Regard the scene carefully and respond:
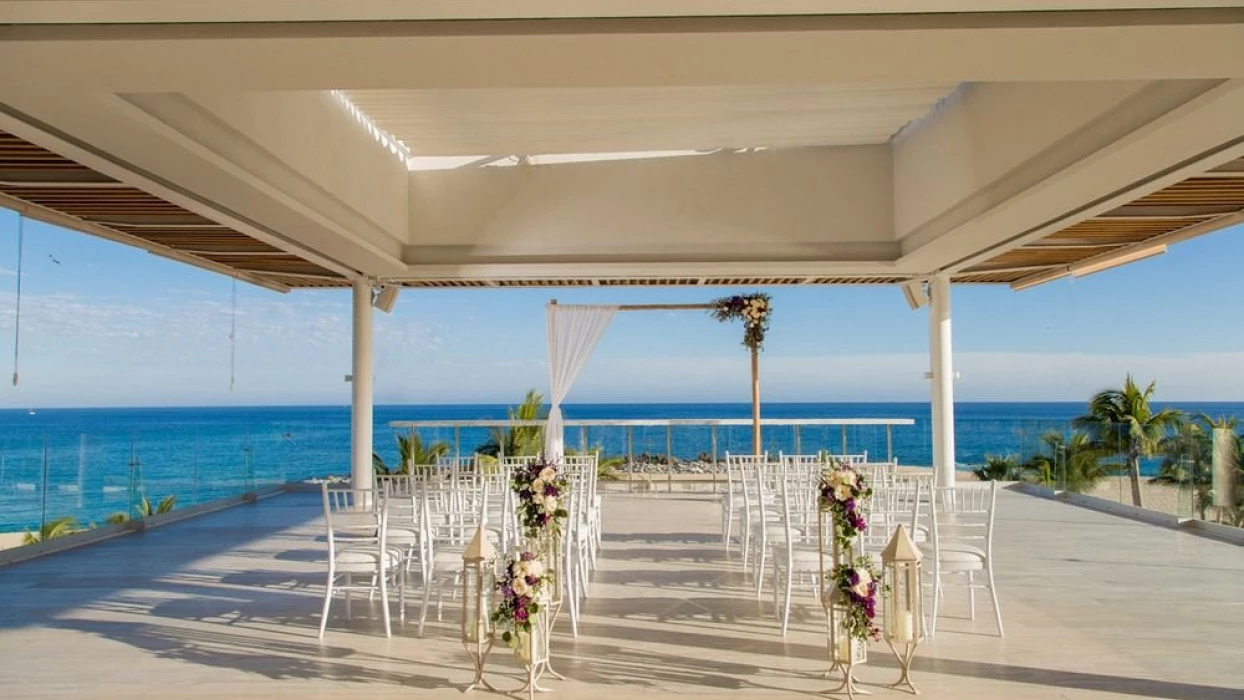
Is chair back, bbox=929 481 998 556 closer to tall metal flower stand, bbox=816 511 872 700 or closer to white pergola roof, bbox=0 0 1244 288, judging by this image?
tall metal flower stand, bbox=816 511 872 700

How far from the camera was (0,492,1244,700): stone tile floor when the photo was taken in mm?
4387

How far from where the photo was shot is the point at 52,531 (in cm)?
861

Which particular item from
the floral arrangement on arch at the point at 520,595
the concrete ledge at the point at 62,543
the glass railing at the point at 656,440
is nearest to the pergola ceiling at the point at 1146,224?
the glass railing at the point at 656,440

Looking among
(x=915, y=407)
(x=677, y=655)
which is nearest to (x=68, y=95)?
(x=677, y=655)

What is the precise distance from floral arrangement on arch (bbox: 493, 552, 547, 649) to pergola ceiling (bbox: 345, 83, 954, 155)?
4338mm

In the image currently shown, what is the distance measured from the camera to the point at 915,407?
41438 mm

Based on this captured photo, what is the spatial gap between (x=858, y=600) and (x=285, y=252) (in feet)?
21.5

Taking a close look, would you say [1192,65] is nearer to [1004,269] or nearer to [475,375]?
[1004,269]

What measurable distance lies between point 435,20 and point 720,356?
120 feet

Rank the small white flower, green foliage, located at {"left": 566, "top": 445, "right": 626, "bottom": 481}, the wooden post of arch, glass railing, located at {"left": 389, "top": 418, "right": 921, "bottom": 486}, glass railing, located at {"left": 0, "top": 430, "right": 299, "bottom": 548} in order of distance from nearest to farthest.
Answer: the small white flower, glass railing, located at {"left": 0, "top": 430, "right": 299, "bottom": 548}, the wooden post of arch, glass railing, located at {"left": 389, "top": 418, "right": 921, "bottom": 486}, green foliage, located at {"left": 566, "top": 445, "right": 626, "bottom": 481}

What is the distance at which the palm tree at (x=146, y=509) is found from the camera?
9484mm

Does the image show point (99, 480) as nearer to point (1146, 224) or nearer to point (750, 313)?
point (750, 313)

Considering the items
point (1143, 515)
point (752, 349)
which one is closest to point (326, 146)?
point (752, 349)

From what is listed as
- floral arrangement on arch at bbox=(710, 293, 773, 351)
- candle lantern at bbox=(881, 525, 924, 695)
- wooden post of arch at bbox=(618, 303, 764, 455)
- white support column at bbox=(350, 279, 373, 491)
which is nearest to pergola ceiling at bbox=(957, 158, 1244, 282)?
floral arrangement on arch at bbox=(710, 293, 773, 351)
